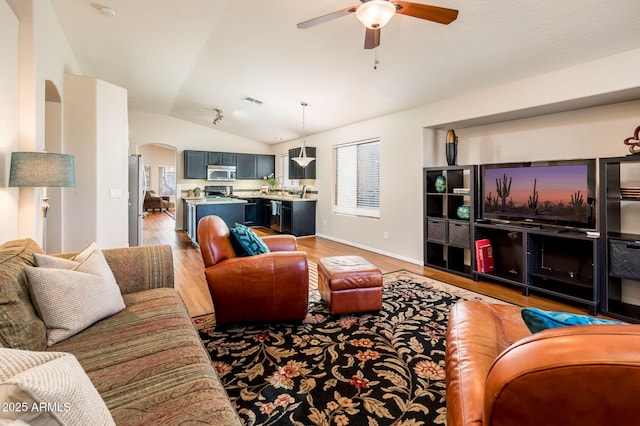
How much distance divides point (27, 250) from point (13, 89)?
1.63 metres

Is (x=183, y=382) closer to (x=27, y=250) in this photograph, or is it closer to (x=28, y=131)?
(x=27, y=250)

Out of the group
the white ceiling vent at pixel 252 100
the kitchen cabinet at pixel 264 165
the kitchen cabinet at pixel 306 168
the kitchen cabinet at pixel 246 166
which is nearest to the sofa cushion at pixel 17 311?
the white ceiling vent at pixel 252 100

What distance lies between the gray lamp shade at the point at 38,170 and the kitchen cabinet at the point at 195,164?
586 cm

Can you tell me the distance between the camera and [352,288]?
286cm

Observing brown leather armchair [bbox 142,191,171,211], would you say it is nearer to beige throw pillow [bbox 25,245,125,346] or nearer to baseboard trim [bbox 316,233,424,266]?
baseboard trim [bbox 316,233,424,266]

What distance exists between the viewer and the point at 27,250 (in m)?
1.69

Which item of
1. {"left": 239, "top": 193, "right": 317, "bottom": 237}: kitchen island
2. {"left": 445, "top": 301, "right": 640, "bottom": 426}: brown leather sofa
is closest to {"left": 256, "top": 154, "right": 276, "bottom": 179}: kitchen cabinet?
{"left": 239, "top": 193, "right": 317, "bottom": 237}: kitchen island

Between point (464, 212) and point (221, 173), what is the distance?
6399 millimetres

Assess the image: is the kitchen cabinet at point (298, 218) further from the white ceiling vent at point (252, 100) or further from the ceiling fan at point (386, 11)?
the ceiling fan at point (386, 11)

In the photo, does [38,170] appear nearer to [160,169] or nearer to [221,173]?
[221,173]

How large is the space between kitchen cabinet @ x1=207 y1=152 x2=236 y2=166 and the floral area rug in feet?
20.7

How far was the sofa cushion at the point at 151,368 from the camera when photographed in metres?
1.01

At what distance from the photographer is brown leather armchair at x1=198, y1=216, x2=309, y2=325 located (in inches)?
98.4

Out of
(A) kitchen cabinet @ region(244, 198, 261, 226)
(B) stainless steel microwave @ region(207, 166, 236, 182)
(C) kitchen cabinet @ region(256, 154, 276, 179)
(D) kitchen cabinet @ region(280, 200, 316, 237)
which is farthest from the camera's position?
(C) kitchen cabinet @ region(256, 154, 276, 179)
